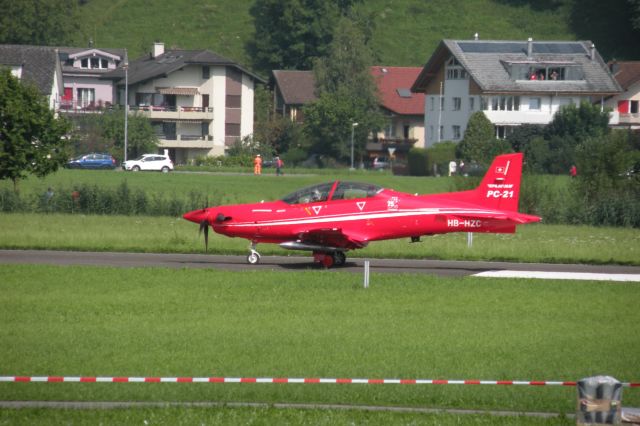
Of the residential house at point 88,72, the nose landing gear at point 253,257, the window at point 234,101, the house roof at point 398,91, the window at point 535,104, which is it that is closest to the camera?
the nose landing gear at point 253,257

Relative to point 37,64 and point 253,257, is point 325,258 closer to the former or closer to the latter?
→ point 253,257

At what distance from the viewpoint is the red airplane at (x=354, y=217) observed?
26562mm

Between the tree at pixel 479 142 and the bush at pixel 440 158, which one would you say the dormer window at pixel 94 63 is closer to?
the bush at pixel 440 158

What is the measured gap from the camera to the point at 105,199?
42.9 m

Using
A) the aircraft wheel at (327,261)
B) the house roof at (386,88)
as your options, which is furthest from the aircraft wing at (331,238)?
the house roof at (386,88)

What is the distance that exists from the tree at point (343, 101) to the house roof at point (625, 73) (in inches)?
885

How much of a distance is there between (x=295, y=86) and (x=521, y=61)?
27353 mm

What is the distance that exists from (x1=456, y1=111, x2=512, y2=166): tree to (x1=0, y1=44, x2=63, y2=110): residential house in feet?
124

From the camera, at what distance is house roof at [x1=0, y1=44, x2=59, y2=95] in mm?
97625

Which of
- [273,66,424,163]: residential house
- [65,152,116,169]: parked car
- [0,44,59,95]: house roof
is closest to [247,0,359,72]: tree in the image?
[273,66,424,163]: residential house

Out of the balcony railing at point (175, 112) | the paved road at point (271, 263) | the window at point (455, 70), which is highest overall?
the window at point (455, 70)

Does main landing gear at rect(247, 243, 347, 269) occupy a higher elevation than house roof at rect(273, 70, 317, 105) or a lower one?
lower

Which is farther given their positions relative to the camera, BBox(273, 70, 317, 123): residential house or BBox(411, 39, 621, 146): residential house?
BBox(273, 70, 317, 123): residential house

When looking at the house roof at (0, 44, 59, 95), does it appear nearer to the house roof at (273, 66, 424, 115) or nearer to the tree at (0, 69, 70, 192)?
the house roof at (273, 66, 424, 115)
